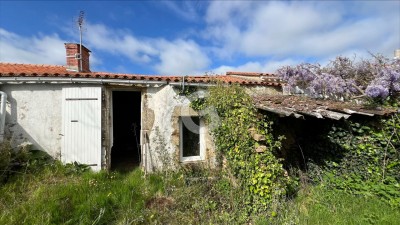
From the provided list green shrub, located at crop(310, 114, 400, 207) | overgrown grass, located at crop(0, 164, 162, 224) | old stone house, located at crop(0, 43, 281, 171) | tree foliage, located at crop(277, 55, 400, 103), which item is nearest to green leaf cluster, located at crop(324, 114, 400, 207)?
green shrub, located at crop(310, 114, 400, 207)

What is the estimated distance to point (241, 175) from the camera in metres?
5.62

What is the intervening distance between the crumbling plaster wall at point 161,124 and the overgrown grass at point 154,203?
1001 millimetres

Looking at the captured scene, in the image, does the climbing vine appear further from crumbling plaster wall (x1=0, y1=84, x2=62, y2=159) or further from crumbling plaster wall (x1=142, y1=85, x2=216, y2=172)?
crumbling plaster wall (x1=0, y1=84, x2=62, y2=159)

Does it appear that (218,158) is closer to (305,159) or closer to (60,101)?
(305,159)

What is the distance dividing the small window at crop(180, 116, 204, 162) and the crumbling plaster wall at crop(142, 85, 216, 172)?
0.96ft

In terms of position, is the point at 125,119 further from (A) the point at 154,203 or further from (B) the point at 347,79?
(B) the point at 347,79

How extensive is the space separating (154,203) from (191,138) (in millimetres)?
2681

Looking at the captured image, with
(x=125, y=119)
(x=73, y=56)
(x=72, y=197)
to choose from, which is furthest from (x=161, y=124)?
(x=125, y=119)

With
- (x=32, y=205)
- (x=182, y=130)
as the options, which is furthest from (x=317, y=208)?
(x=32, y=205)

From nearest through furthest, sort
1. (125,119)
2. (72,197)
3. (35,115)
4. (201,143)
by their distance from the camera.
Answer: (72,197)
(35,115)
(201,143)
(125,119)

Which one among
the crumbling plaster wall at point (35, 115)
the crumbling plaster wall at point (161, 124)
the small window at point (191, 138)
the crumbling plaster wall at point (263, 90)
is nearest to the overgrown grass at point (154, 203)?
the crumbling plaster wall at point (35, 115)

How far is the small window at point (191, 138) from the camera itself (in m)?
7.53

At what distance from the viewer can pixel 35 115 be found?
21.7 feet

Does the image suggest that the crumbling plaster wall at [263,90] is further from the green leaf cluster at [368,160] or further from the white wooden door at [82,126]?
the white wooden door at [82,126]
